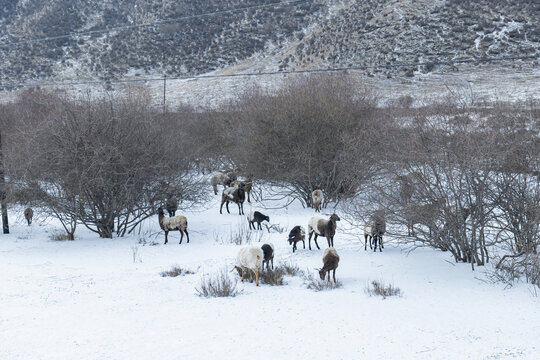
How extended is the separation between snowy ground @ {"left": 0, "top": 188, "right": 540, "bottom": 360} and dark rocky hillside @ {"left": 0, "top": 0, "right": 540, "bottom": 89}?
36.5 m

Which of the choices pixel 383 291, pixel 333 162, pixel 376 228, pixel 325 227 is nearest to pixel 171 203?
pixel 325 227

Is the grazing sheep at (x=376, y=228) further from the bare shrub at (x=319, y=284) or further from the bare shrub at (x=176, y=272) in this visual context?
the bare shrub at (x=176, y=272)

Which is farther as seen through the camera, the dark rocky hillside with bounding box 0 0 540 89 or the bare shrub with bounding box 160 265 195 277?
the dark rocky hillside with bounding box 0 0 540 89

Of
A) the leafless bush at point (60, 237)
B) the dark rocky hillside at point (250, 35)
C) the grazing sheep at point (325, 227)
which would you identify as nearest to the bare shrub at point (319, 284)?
the grazing sheep at point (325, 227)

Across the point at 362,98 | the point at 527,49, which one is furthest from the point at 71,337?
the point at 527,49

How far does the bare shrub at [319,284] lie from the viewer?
375 inches

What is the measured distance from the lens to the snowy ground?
7031 mm

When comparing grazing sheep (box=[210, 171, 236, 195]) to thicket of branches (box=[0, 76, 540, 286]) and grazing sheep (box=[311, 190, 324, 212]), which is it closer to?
thicket of branches (box=[0, 76, 540, 286])

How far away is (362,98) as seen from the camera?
22797 mm

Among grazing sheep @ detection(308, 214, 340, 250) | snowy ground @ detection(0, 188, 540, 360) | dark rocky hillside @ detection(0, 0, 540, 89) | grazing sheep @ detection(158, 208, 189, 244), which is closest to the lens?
snowy ground @ detection(0, 188, 540, 360)

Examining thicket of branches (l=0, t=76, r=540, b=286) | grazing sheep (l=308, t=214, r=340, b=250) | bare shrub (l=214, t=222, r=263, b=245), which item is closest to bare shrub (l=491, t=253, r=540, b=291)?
thicket of branches (l=0, t=76, r=540, b=286)

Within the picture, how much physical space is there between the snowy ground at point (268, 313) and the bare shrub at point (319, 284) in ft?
0.45

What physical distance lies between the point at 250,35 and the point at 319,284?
53935 mm

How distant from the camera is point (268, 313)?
8430 millimetres
